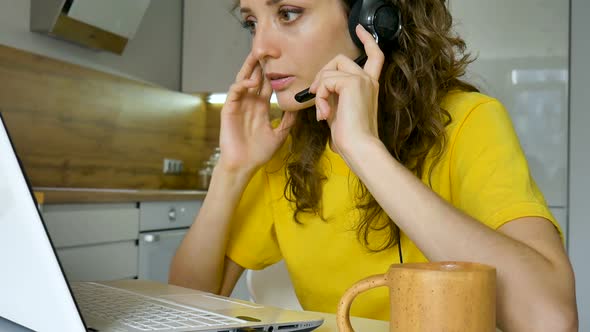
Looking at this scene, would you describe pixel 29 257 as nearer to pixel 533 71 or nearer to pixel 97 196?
pixel 97 196

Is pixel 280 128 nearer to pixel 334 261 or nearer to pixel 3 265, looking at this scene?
pixel 334 261

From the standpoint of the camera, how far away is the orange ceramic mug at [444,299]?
1.79 ft

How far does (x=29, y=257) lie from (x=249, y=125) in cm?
79

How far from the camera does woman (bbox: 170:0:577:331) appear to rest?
0.94 m

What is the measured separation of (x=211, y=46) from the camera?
383cm

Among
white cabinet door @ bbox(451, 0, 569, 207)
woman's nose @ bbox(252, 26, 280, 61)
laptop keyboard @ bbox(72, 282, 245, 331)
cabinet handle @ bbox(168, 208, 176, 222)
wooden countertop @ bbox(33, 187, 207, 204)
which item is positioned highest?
white cabinet door @ bbox(451, 0, 569, 207)

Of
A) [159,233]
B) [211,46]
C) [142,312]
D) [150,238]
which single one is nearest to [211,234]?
[142,312]

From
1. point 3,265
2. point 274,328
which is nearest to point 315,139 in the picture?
point 274,328

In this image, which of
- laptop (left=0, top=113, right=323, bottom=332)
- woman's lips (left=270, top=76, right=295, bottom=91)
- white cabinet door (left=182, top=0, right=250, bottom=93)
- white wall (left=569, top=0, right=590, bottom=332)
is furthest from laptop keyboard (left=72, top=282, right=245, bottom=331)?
white cabinet door (left=182, top=0, right=250, bottom=93)

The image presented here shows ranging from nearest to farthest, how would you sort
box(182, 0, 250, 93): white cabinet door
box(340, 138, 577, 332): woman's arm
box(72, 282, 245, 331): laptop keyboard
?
box(72, 282, 245, 331): laptop keyboard → box(340, 138, 577, 332): woman's arm → box(182, 0, 250, 93): white cabinet door

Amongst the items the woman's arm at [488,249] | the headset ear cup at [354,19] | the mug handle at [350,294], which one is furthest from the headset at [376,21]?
the mug handle at [350,294]

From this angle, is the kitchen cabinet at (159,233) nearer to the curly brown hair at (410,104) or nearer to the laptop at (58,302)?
the curly brown hair at (410,104)

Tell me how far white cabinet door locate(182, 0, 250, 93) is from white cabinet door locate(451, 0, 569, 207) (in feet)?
4.31

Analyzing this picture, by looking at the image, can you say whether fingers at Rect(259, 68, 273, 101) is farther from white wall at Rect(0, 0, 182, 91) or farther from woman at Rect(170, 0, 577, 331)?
white wall at Rect(0, 0, 182, 91)
